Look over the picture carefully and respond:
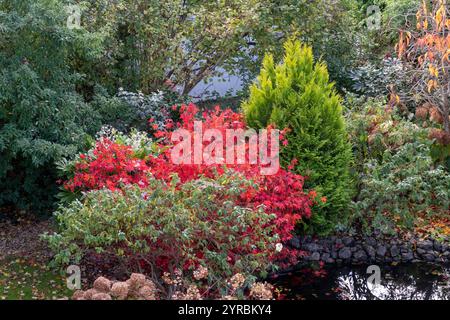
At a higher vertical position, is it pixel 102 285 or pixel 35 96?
pixel 35 96

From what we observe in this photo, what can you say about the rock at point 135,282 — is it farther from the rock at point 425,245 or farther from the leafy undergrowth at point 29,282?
the rock at point 425,245

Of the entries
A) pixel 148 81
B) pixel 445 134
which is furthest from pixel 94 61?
pixel 445 134

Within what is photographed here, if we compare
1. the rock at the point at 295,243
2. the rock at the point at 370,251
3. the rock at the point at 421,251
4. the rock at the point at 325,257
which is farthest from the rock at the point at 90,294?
the rock at the point at 421,251

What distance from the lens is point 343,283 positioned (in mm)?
7586

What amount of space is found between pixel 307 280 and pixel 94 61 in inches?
181

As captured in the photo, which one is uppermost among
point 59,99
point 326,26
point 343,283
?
point 326,26

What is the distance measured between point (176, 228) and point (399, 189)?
3.08 meters

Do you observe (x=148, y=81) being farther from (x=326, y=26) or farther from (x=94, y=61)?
(x=326, y=26)

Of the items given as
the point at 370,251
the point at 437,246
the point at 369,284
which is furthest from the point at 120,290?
the point at 437,246

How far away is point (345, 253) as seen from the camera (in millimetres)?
8164

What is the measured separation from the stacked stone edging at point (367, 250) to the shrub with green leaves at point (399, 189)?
8.8 inches

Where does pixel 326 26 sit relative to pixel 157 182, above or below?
above

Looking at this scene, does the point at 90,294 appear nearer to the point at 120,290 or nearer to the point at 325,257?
the point at 120,290

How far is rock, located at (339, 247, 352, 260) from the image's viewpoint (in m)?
8.15
